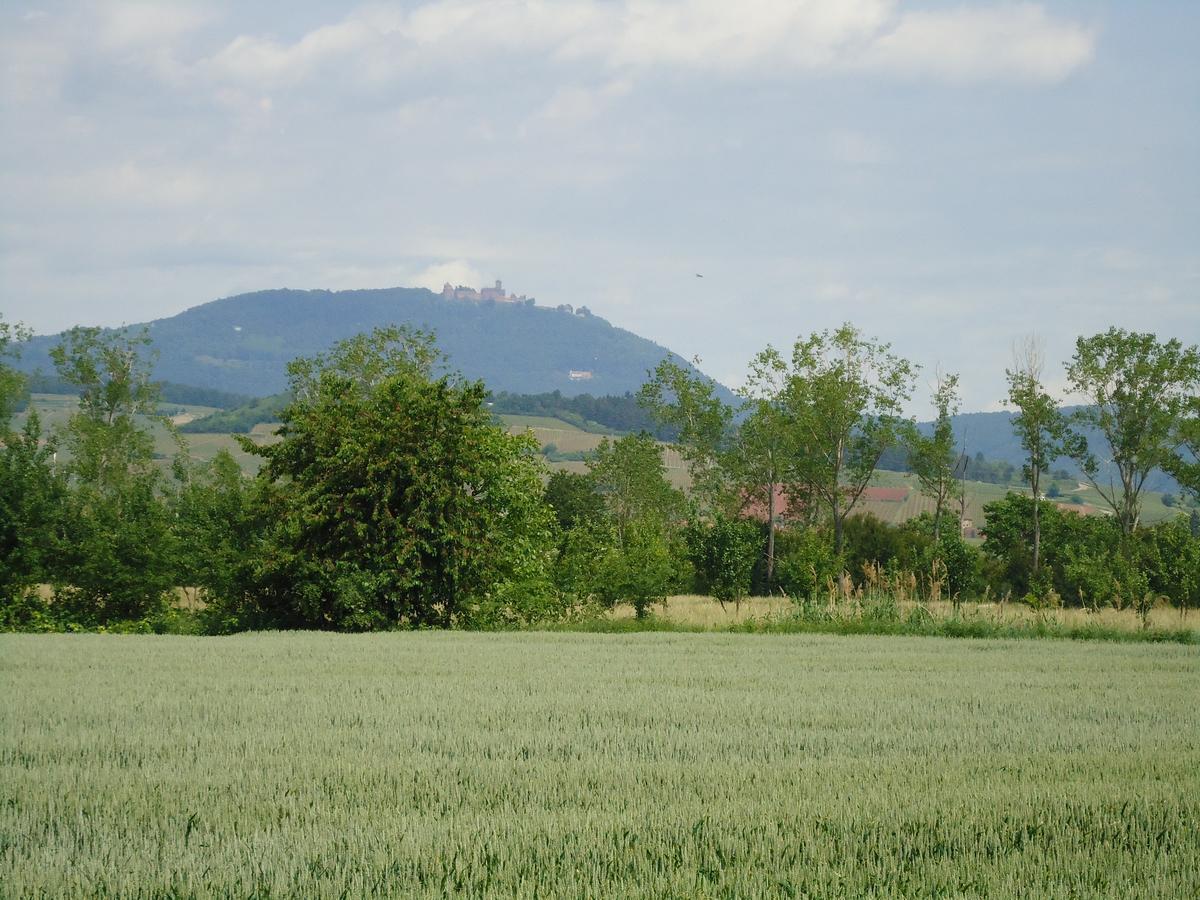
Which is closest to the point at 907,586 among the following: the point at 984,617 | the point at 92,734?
the point at 984,617

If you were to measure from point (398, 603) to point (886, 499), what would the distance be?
370ft

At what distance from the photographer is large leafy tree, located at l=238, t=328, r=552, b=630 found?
21906 millimetres

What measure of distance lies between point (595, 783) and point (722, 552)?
3663 centimetres

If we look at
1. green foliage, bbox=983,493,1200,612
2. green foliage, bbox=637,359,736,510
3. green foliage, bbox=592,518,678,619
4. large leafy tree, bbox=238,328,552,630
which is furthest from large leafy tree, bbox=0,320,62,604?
green foliage, bbox=637,359,736,510

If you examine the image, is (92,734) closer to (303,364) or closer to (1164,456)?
(303,364)

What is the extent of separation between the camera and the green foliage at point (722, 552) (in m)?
43.2

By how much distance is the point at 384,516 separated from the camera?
22.2m

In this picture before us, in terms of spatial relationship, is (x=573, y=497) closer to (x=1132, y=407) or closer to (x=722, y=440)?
(x=722, y=440)

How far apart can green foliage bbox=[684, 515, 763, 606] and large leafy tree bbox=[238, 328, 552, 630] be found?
19.4 m

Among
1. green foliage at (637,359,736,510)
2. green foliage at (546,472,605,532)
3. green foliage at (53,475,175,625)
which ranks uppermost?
green foliage at (637,359,736,510)

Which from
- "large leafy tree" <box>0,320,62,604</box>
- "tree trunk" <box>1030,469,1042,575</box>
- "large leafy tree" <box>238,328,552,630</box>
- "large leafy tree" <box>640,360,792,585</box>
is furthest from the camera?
"large leafy tree" <box>640,360,792,585</box>

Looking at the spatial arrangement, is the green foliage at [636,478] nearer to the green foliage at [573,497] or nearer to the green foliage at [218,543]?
the green foliage at [573,497]

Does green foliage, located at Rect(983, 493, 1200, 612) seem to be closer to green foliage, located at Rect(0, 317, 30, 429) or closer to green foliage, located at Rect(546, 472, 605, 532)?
green foliage, located at Rect(546, 472, 605, 532)

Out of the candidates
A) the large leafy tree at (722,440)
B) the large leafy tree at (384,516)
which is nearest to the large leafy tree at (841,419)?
the large leafy tree at (722,440)
